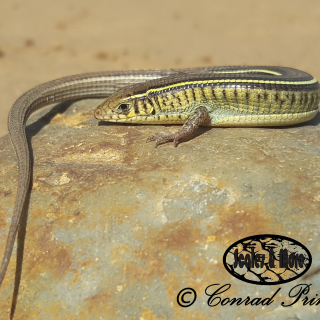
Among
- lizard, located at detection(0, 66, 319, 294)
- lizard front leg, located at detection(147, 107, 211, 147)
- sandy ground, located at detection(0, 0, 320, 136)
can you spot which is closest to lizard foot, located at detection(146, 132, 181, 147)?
lizard front leg, located at detection(147, 107, 211, 147)


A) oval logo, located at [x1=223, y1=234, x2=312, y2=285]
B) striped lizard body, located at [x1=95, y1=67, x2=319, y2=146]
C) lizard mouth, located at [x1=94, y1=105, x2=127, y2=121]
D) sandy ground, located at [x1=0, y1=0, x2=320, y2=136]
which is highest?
striped lizard body, located at [x1=95, y1=67, x2=319, y2=146]

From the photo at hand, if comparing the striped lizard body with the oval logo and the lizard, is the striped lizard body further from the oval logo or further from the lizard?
the oval logo

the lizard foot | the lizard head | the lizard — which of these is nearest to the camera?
the lizard foot

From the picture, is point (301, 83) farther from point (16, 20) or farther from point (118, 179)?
point (16, 20)

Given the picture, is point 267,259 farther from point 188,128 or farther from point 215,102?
point 215,102

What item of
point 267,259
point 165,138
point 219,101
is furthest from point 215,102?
point 267,259

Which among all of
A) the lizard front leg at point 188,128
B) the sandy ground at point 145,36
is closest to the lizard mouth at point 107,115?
the lizard front leg at point 188,128

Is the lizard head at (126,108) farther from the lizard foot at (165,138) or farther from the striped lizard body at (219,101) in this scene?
the lizard foot at (165,138)
